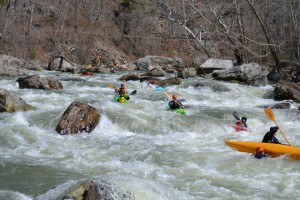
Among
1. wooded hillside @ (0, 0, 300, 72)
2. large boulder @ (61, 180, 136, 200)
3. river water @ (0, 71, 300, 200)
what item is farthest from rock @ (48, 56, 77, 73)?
large boulder @ (61, 180, 136, 200)

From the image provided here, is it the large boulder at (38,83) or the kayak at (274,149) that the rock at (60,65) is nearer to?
the large boulder at (38,83)

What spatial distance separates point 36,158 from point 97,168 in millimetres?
1116

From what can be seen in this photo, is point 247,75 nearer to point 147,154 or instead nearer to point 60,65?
point 60,65

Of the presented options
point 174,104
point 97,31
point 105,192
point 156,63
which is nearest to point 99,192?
point 105,192

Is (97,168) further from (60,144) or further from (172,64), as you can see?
(172,64)

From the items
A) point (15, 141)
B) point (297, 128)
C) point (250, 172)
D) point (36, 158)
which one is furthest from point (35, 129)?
point (297, 128)

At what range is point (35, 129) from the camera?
793 cm

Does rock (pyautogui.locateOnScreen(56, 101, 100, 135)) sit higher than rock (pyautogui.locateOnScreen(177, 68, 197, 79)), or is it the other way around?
rock (pyautogui.locateOnScreen(177, 68, 197, 79))

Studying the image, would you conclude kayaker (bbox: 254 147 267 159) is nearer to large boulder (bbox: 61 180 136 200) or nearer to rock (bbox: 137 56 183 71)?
large boulder (bbox: 61 180 136 200)

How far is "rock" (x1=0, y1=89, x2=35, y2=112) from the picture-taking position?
8.89 meters

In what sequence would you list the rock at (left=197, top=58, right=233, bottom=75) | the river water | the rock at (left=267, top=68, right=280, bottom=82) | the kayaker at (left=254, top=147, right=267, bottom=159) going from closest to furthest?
the river water, the kayaker at (left=254, top=147, right=267, bottom=159), the rock at (left=267, top=68, right=280, bottom=82), the rock at (left=197, top=58, right=233, bottom=75)

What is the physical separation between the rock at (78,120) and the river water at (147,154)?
0.52ft

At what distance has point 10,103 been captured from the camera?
9.01 m

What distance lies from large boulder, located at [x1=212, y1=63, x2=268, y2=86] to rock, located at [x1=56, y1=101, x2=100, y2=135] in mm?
9141
